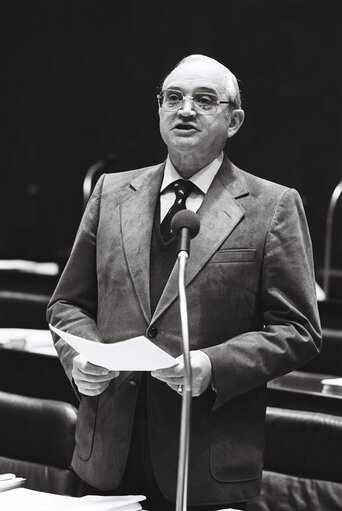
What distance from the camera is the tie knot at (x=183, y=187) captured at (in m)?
1.99

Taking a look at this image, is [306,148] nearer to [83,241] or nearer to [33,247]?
[33,247]

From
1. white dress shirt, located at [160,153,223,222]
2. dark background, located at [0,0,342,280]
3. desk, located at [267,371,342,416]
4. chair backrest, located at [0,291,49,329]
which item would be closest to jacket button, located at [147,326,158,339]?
white dress shirt, located at [160,153,223,222]

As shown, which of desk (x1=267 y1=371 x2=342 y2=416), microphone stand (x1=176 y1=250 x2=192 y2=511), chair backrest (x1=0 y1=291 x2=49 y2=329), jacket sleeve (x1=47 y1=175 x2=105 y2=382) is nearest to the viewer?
microphone stand (x1=176 y1=250 x2=192 y2=511)

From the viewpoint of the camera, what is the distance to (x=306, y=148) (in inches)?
289

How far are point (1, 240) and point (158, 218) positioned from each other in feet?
21.9

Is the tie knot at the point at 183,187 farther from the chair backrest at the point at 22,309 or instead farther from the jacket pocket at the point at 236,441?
the chair backrest at the point at 22,309

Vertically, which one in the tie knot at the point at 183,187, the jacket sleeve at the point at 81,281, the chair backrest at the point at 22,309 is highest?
the tie knot at the point at 183,187

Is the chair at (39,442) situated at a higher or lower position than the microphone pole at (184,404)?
lower

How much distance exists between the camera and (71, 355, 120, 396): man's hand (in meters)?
1.81

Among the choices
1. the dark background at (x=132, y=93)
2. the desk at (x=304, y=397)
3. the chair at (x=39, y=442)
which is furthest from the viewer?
the dark background at (x=132, y=93)

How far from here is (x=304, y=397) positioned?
8.93ft

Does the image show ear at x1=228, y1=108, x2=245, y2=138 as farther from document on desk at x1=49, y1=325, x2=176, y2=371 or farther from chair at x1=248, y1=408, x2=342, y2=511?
chair at x1=248, y1=408, x2=342, y2=511

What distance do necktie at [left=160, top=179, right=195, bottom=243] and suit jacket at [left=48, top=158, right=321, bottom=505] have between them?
0.03m

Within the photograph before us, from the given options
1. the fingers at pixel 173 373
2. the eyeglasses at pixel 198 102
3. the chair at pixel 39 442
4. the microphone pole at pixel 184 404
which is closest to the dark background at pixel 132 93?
the chair at pixel 39 442
